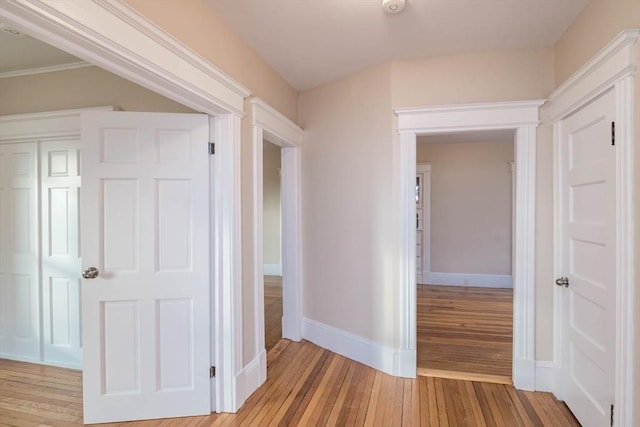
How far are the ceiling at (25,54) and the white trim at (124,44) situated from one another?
1422 millimetres

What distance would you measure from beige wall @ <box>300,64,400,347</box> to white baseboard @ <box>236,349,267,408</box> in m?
0.85

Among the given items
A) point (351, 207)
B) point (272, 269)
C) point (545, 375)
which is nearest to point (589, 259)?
point (545, 375)

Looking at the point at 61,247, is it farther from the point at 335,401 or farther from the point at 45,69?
the point at 335,401

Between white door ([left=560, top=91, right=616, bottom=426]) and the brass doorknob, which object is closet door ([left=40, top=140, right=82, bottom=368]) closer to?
the brass doorknob

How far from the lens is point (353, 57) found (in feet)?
8.51

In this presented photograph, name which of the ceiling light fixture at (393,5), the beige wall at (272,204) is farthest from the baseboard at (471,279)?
the ceiling light fixture at (393,5)

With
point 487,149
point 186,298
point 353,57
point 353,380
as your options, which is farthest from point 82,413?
point 487,149

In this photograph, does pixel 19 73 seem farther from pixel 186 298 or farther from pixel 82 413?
pixel 82 413

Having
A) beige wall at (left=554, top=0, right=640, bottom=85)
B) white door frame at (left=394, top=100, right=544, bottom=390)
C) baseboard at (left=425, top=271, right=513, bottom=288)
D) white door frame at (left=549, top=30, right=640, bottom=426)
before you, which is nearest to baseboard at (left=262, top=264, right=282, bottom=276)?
baseboard at (left=425, top=271, right=513, bottom=288)

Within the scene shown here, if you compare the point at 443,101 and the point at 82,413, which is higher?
the point at 443,101

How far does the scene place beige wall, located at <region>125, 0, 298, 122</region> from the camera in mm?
1586

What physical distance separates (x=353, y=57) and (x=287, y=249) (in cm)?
189

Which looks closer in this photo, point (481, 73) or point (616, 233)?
point (616, 233)

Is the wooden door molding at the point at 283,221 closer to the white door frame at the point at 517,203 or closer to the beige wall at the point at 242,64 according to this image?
the beige wall at the point at 242,64
